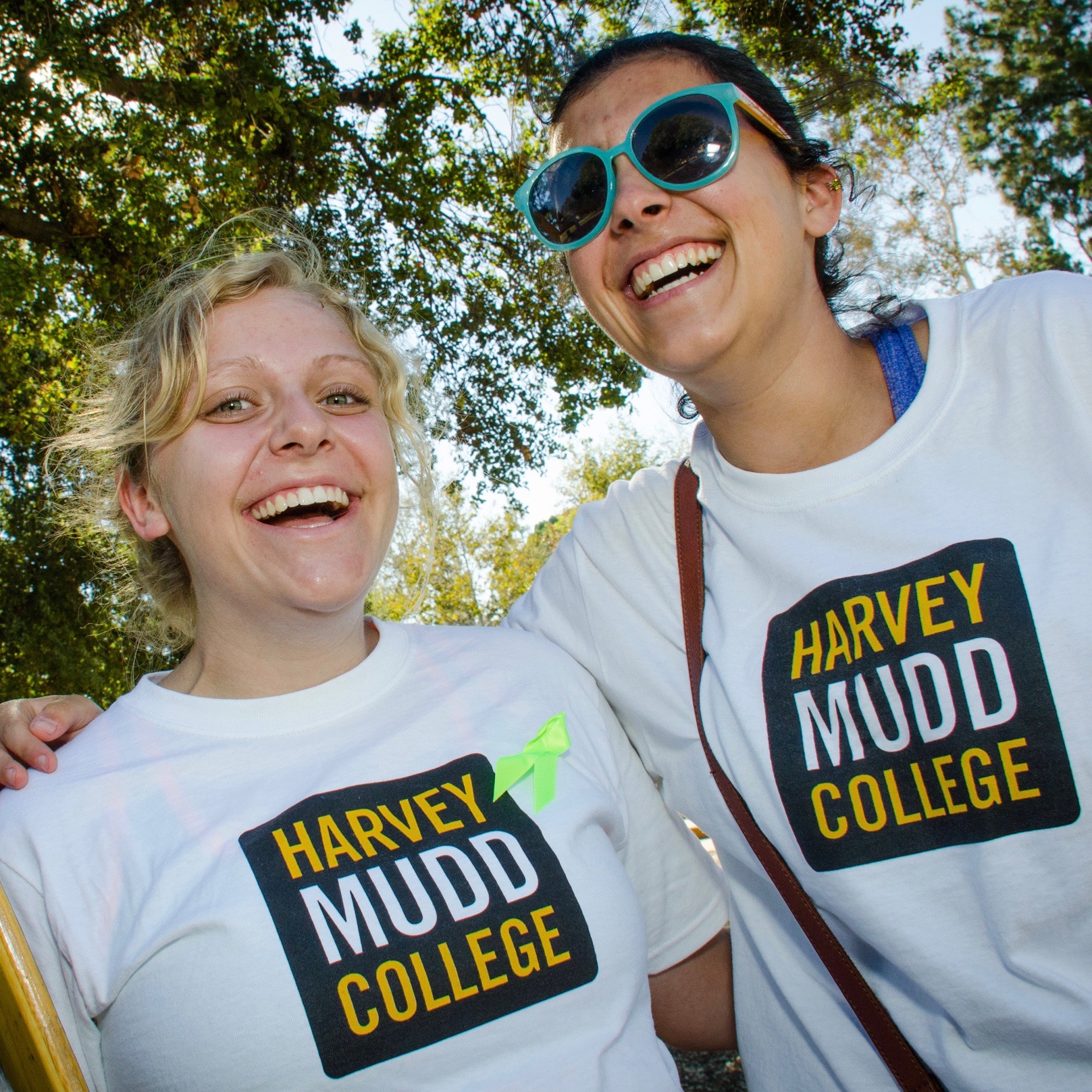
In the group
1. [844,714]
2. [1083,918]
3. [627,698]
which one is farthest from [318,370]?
[1083,918]

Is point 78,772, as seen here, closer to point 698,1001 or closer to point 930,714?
point 698,1001

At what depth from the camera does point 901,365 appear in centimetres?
185

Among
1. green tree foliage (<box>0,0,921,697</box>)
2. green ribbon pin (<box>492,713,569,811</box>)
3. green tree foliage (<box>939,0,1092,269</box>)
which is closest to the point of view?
green ribbon pin (<box>492,713,569,811</box>)

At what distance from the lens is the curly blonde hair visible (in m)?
1.96

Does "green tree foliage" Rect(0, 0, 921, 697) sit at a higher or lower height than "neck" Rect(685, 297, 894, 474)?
higher

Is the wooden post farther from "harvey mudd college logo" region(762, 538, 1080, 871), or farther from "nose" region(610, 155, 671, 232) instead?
"nose" region(610, 155, 671, 232)

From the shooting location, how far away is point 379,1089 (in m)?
1.44

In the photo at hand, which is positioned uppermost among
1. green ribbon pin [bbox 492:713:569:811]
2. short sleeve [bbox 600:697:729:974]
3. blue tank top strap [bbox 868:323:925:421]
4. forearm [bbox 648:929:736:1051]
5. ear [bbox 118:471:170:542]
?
ear [bbox 118:471:170:542]

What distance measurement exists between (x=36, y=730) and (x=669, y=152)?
1.86m

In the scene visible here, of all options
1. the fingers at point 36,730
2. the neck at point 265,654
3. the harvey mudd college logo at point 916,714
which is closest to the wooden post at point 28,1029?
the fingers at point 36,730

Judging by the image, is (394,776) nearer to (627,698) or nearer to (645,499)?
(627,698)

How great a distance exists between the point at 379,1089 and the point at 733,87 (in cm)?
217

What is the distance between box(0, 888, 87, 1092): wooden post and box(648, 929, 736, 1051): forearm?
1.23m

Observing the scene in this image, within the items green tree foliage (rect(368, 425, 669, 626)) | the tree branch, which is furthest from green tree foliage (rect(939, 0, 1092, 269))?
the tree branch
